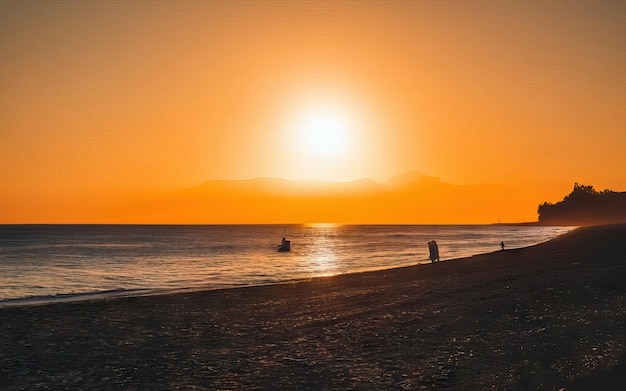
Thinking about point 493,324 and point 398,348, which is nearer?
point 398,348

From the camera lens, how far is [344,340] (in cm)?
1488

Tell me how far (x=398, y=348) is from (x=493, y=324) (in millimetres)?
3416

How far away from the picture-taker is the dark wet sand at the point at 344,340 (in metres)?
10.9

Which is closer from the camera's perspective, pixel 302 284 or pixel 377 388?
pixel 377 388

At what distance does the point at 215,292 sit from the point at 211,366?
52.2 feet

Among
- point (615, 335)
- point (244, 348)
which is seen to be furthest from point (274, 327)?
point (615, 335)

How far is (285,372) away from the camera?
38.7 ft

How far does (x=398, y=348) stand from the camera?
13.4 metres

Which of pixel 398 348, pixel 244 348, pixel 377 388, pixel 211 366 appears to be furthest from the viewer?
pixel 244 348

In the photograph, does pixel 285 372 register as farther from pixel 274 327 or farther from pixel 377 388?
pixel 274 327

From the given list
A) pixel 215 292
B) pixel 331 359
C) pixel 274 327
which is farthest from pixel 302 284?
pixel 331 359

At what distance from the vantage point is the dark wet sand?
10.9 metres

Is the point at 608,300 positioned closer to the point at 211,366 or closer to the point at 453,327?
the point at 453,327

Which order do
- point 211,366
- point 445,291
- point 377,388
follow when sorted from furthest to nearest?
point 445,291
point 211,366
point 377,388
